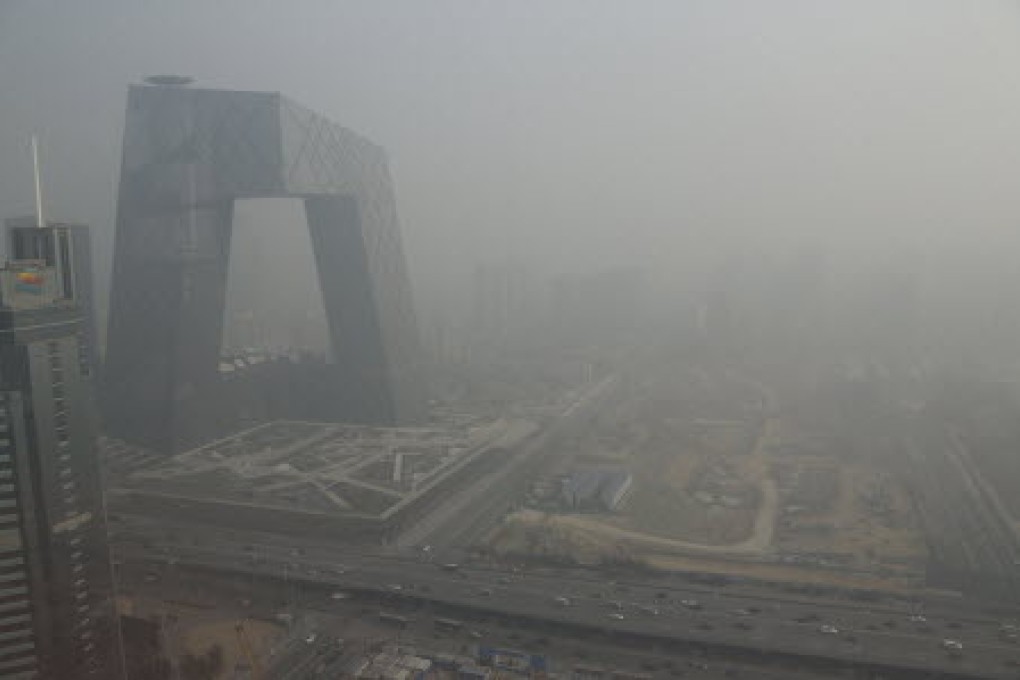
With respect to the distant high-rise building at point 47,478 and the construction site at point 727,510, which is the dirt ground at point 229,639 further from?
the construction site at point 727,510

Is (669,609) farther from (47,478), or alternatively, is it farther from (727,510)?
(47,478)

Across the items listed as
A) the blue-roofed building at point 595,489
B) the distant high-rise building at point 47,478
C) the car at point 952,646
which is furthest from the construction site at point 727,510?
the distant high-rise building at point 47,478

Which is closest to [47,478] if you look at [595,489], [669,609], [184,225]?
[669,609]

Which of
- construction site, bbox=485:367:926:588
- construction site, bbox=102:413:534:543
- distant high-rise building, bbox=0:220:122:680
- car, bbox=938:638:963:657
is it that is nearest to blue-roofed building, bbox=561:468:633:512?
construction site, bbox=485:367:926:588

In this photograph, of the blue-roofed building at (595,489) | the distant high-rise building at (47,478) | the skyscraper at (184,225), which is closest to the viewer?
the distant high-rise building at (47,478)

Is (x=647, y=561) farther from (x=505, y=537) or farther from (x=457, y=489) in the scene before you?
(x=457, y=489)

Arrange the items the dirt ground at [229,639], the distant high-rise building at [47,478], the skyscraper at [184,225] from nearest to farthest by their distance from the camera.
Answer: the distant high-rise building at [47,478] → the dirt ground at [229,639] → the skyscraper at [184,225]

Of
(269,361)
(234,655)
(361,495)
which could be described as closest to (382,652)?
(234,655)
